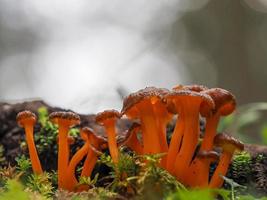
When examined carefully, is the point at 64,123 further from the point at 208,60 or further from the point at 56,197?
the point at 208,60

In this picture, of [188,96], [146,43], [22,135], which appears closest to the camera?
[188,96]

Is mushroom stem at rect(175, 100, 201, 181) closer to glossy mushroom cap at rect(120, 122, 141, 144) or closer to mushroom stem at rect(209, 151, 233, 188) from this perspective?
mushroom stem at rect(209, 151, 233, 188)

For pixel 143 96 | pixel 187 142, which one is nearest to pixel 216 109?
pixel 187 142

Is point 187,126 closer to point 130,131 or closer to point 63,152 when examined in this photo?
point 130,131

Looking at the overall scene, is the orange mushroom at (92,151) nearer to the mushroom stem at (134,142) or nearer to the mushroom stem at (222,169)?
the mushroom stem at (134,142)

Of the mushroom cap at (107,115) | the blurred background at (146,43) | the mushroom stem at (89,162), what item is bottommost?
the mushroom stem at (89,162)

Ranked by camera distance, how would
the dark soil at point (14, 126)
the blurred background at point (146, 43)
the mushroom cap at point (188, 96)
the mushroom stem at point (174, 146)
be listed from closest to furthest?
the mushroom cap at point (188, 96)
the mushroom stem at point (174, 146)
the dark soil at point (14, 126)
the blurred background at point (146, 43)

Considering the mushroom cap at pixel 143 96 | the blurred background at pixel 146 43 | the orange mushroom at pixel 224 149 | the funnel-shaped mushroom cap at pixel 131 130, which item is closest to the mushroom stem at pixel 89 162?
the funnel-shaped mushroom cap at pixel 131 130

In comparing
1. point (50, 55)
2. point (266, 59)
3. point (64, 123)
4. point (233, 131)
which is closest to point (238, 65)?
point (266, 59)
